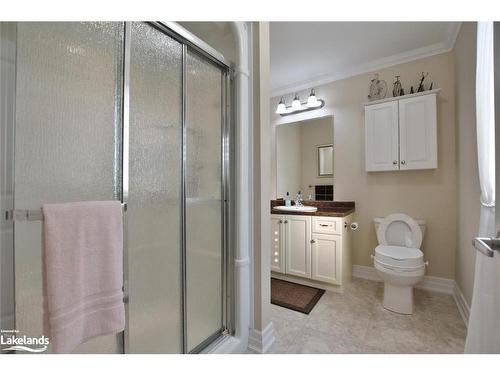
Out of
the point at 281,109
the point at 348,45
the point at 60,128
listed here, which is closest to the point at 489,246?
the point at 60,128

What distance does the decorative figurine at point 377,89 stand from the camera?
8.27 ft

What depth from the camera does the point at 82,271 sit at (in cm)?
80

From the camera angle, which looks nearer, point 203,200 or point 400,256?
point 203,200

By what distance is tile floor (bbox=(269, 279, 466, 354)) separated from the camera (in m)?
1.51

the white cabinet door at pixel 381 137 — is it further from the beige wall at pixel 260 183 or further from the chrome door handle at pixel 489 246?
the chrome door handle at pixel 489 246

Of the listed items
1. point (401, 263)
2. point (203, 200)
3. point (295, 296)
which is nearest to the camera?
point (203, 200)

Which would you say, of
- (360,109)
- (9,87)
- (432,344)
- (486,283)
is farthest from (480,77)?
(9,87)

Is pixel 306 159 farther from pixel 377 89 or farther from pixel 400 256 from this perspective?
pixel 400 256

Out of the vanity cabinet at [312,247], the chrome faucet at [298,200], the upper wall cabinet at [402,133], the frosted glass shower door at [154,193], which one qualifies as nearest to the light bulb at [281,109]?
the upper wall cabinet at [402,133]

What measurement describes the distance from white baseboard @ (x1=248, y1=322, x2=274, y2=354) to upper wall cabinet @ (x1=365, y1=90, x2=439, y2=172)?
1.96 metres

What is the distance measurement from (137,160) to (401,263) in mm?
2082

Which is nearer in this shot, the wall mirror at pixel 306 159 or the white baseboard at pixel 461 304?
the white baseboard at pixel 461 304

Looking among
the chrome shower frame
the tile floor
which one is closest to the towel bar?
the chrome shower frame

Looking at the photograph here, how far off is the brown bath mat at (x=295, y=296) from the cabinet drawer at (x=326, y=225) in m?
0.62
